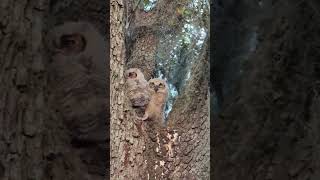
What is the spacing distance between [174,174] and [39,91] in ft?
3.88

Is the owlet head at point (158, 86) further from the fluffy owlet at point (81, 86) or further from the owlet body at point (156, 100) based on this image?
the fluffy owlet at point (81, 86)

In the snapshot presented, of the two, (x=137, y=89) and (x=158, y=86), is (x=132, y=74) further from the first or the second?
(x=158, y=86)

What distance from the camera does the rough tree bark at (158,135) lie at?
1.06 meters

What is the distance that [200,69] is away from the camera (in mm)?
1510

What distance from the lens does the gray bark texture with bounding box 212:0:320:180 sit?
278mm

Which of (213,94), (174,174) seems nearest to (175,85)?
(174,174)

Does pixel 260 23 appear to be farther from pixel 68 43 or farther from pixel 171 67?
pixel 171 67

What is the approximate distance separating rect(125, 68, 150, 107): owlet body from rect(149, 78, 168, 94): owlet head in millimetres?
45

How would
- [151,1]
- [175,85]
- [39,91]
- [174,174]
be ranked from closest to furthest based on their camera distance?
[39,91] → [174,174] → [175,85] → [151,1]

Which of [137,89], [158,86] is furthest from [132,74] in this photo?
[158,86]

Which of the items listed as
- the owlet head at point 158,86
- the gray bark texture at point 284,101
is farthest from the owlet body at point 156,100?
the gray bark texture at point 284,101

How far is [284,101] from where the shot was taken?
280 mm

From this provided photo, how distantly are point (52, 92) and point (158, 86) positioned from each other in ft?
4.53

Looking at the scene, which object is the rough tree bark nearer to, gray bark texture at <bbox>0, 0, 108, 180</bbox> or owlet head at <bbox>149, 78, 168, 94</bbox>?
owlet head at <bbox>149, 78, 168, 94</bbox>
